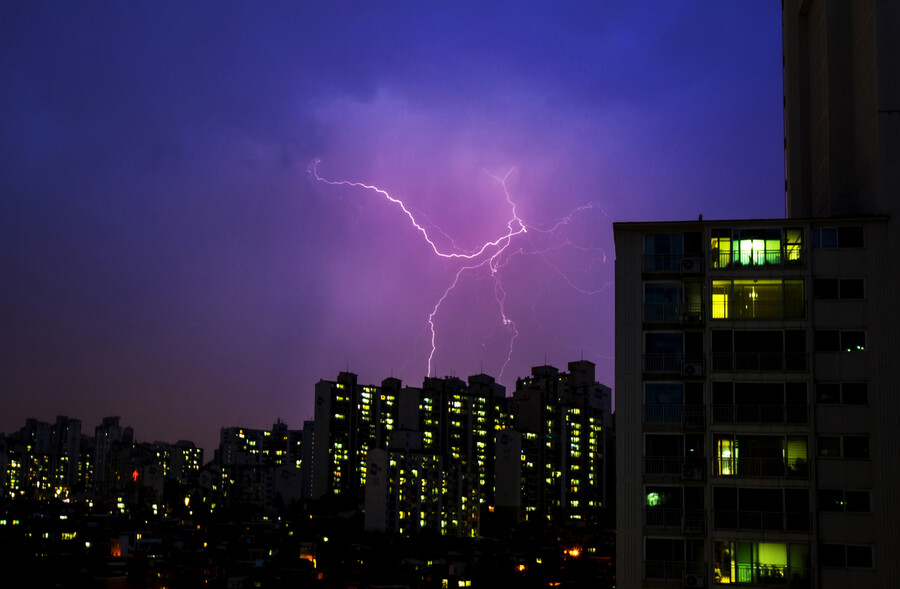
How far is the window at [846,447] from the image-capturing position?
1442cm

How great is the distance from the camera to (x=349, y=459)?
109 meters

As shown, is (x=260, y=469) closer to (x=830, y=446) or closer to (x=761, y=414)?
(x=761, y=414)

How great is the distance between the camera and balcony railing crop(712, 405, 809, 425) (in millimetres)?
14758

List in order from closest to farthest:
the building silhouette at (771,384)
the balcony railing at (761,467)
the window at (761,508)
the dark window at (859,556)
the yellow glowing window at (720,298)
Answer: the dark window at (859,556), the building silhouette at (771,384), the window at (761,508), the balcony railing at (761,467), the yellow glowing window at (720,298)

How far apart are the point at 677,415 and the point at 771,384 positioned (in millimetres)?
1520

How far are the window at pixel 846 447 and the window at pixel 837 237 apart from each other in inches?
117

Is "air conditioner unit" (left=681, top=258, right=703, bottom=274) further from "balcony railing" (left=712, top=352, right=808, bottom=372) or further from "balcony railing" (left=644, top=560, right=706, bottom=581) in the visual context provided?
"balcony railing" (left=644, top=560, right=706, bottom=581)

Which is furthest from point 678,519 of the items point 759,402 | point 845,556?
point 845,556

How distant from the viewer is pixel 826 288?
14969 millimetres

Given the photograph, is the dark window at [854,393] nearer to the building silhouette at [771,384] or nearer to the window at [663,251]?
the building silhouette at [771,384]

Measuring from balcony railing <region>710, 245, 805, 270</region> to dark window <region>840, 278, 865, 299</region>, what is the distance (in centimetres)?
71

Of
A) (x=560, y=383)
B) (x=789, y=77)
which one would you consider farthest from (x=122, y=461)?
(x=789, y=77)

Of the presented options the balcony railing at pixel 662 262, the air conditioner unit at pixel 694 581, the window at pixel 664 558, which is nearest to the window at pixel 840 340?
the balcony railing at pixel 662 262

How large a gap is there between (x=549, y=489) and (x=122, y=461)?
82.7m
